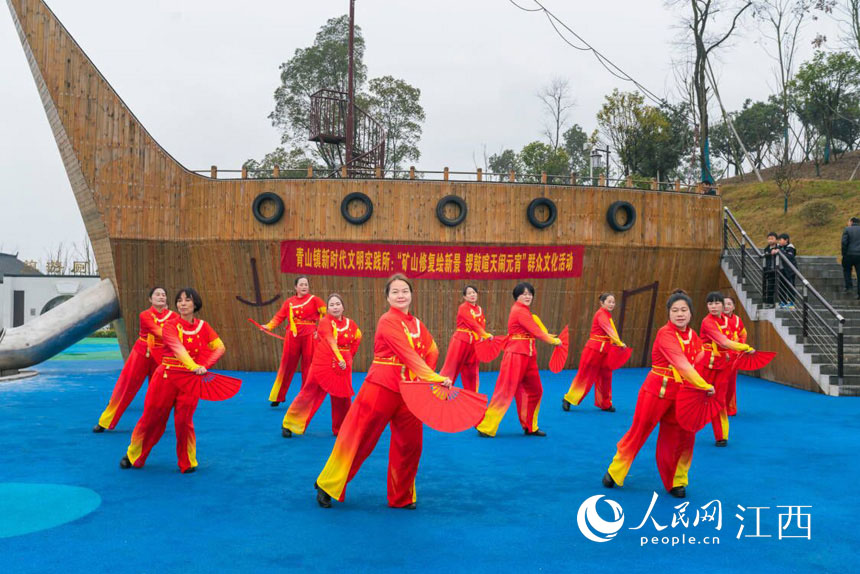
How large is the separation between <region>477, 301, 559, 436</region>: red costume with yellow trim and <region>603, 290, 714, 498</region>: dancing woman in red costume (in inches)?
96.3

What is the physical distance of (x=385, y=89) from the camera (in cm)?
3253

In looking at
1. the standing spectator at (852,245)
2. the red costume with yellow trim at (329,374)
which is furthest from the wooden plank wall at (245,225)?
the red costume with yellow trim at (329,374)

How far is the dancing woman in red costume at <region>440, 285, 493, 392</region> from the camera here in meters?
9.33

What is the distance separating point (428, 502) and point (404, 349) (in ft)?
4.40

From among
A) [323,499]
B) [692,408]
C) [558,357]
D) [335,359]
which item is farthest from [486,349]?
[323,499]

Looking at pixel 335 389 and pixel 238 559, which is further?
pixel 335 389

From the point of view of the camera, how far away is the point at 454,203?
14664mm

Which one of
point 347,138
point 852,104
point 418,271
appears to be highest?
point 852,104

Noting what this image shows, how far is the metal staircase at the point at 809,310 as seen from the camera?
1213 centimetres

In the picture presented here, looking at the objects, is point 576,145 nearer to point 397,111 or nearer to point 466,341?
point 397,111

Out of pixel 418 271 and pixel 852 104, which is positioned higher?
pixel 852 104

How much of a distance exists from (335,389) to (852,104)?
48.5 m

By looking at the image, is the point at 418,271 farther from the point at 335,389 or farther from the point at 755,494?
the point at 755,494

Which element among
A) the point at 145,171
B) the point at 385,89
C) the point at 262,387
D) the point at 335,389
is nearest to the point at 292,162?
the point at 385,89
